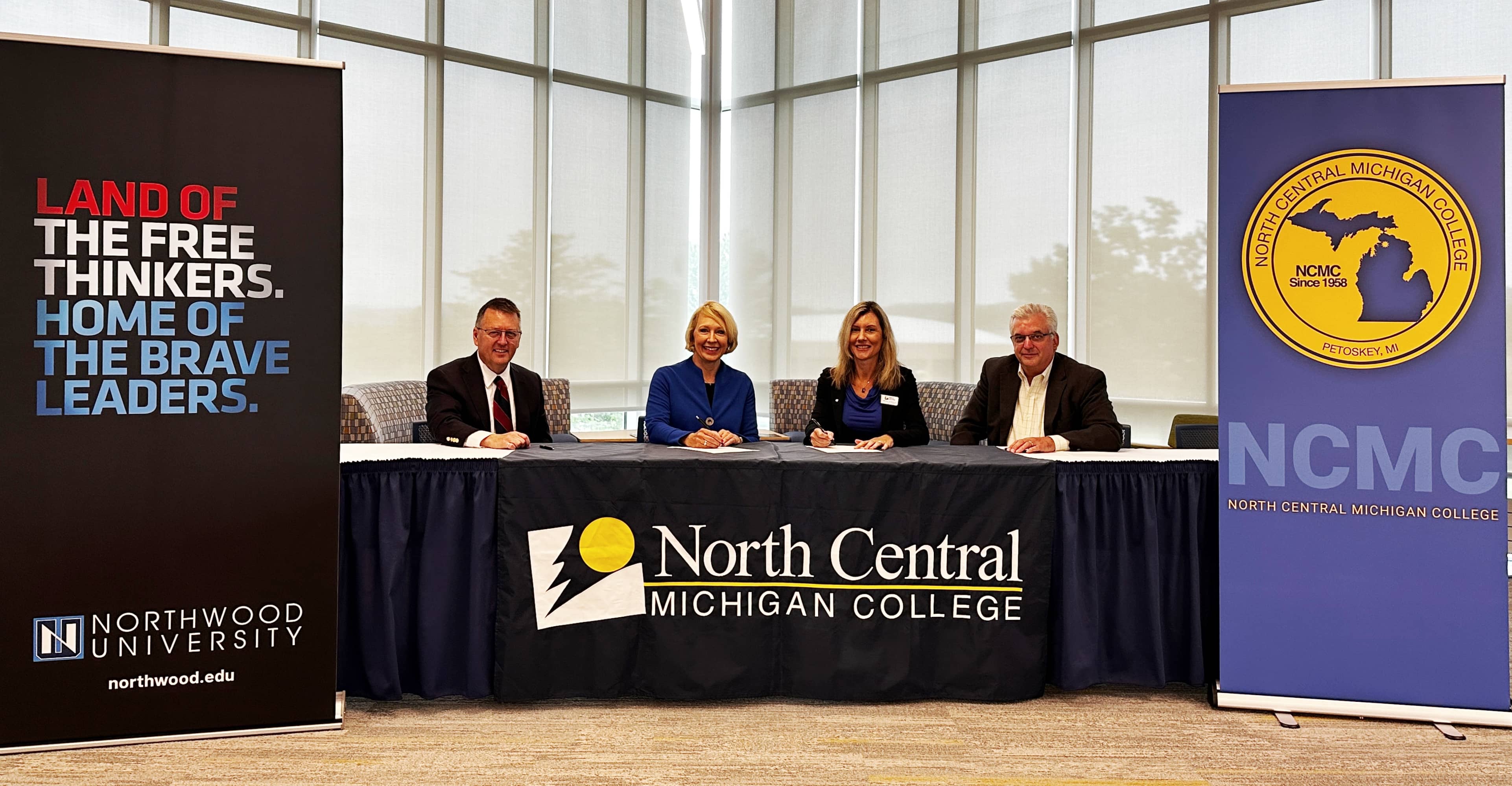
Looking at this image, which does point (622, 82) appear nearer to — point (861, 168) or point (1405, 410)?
point (861, 168)

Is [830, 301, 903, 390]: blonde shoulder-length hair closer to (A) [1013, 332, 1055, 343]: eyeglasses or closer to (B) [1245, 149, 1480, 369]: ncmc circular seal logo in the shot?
(A) [1013, 332, 1055, 343]: eyeglasses

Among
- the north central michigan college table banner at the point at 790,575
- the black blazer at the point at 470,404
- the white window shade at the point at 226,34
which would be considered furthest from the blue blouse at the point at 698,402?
the white window shade at the point at 226,34

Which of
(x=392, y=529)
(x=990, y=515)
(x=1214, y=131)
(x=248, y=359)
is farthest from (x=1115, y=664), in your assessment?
(x=1214, y=131)

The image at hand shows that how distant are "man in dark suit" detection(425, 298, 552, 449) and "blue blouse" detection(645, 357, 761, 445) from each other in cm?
56

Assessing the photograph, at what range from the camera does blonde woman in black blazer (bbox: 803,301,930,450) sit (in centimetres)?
392

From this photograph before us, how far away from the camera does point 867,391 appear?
3.98 m

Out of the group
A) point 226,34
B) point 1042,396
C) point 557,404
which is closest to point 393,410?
point 557,404

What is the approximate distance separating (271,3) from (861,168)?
4.30 metres

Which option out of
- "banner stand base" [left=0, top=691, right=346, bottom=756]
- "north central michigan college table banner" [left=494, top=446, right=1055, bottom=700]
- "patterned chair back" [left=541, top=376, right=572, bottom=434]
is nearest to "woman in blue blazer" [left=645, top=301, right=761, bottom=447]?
"north central michigan college table banner" [left=494, top=446, right=1055, bottom=700]

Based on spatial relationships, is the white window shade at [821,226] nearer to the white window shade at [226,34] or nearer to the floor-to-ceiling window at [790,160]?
the floor-to-ceiling window at [790,160]

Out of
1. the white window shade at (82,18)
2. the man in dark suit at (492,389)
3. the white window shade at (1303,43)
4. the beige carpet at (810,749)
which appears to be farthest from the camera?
the white window shade at (1303,43)

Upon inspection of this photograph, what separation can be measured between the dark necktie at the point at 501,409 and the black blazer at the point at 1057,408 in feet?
5.97

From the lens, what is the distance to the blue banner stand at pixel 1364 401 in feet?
9.70

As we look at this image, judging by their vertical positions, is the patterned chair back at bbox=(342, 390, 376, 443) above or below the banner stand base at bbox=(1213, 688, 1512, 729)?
above
